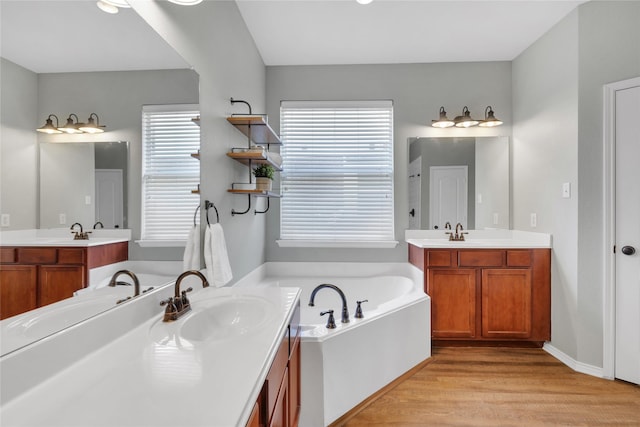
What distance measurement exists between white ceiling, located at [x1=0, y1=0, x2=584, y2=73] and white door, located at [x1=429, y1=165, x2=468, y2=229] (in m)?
1.13

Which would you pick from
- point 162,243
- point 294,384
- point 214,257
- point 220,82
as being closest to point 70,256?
point 162,243

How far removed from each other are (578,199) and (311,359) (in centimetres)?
226

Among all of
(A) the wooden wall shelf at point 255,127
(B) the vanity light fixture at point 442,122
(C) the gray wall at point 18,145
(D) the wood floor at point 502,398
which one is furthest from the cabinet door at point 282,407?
(B) the vanity light fixture at point 442,122

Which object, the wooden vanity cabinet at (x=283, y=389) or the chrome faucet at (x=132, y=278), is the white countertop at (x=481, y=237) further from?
the chrome faucet at (x=132, y=278)

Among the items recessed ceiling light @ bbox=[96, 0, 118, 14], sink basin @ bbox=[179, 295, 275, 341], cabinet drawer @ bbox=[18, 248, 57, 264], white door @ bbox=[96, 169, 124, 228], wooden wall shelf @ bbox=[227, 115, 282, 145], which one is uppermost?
recessed ceiling light @ bbox=[96, 0, 118, 14]

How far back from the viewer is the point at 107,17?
3.48 ft

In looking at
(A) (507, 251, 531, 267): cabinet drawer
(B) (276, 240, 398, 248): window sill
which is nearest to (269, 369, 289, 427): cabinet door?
(B) (276, 240, 398, 248): window sill

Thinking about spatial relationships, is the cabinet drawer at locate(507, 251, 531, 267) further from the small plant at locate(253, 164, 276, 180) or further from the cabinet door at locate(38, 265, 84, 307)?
the cabinet door at locate(38, 265, 84, 307)

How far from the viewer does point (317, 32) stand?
2.70 m

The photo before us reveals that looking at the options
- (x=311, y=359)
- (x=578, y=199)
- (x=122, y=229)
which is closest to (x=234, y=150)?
(x=122, y=229)

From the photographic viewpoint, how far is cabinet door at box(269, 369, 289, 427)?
1025 millimetres

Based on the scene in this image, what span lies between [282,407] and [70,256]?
2.84 feet

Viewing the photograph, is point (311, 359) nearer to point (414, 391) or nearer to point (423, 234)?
point (414, 391)

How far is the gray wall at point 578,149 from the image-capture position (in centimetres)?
225
